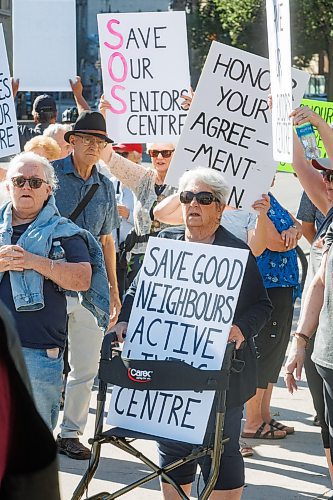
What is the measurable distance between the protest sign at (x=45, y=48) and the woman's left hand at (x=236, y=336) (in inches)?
160

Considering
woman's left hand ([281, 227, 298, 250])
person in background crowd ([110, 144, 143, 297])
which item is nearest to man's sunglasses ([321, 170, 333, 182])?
woman's left hand ([281, 227, 298, 250])

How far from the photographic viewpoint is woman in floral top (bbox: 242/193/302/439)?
664 cm

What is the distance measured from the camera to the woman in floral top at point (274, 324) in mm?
6637

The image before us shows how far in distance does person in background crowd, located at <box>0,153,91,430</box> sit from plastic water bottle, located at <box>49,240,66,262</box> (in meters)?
0.01

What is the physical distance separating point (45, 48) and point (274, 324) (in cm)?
277

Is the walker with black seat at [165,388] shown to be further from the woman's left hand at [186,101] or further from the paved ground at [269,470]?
the woman's left hand at [186,101]

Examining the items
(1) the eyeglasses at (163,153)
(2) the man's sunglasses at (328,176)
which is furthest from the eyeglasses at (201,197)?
(1) the eyeglasses at (163,153)

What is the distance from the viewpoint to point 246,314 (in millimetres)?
4539

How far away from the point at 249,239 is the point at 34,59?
289 cm

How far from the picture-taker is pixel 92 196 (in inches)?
246

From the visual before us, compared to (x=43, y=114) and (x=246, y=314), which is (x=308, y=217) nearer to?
(x=246, y=314)

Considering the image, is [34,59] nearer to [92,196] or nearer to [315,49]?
[92,196]

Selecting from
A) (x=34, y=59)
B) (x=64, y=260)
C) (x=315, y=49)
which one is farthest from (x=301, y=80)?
(x=315, y=49)

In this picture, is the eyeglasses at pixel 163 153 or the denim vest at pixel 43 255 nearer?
the denim vest at pixel 43 255
